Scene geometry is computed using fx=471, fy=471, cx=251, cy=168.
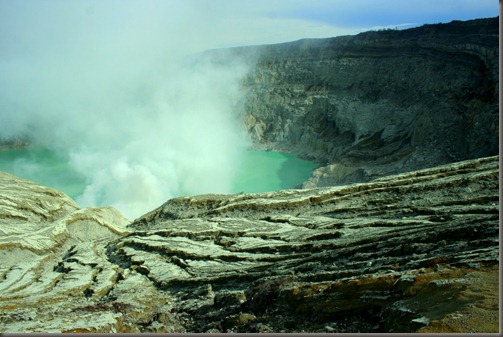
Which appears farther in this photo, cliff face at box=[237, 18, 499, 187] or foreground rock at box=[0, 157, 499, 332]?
cliff face at box=[237, 18, 499, 187]

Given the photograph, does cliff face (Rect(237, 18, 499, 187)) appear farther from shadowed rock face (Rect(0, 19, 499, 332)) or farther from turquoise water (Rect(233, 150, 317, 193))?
turquoise water (Rect(233, 150, 317, 193))

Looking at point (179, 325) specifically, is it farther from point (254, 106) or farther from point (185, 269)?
point (254, 106)

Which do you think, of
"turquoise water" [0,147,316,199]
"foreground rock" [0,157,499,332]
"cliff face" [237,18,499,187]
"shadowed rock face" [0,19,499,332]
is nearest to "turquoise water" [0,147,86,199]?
"turquoise water" [0,147,316,199]

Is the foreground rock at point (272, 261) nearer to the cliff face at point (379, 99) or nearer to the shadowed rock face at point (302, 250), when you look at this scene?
the shadowed rock face at point (302, 250)

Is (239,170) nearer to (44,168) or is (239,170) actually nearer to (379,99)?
(379,99)

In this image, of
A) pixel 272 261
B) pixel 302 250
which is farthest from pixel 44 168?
pixel 302 250

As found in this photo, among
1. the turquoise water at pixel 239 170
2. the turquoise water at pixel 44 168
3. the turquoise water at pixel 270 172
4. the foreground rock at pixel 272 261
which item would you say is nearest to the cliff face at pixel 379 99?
the turquoise water at pixel 270 172
